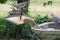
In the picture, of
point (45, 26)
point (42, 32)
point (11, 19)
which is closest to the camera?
point (11, 19)

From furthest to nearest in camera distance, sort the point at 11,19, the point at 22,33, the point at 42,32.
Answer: the point at 22,33, the point at 42,32, the point at 11,19

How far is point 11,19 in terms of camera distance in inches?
102

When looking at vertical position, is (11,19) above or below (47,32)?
above

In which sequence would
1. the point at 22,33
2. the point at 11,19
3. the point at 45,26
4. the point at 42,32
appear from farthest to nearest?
1. the point at 22,33
2. the point at 45,26
3. the point at 42,32
4. the point at 11,19

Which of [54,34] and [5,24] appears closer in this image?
[54,34]

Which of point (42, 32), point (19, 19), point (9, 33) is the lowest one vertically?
point (9, 33)

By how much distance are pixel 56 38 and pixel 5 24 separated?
182cm

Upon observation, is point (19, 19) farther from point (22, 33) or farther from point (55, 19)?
point (22, 33)

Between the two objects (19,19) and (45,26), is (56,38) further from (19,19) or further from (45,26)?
(19,19)

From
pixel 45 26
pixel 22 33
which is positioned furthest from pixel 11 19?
pixel 22 33

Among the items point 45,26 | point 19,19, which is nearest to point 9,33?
point 45,26

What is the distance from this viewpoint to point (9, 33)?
6.21 m

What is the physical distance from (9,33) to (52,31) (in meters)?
1.67

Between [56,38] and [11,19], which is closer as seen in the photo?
[11,19]
